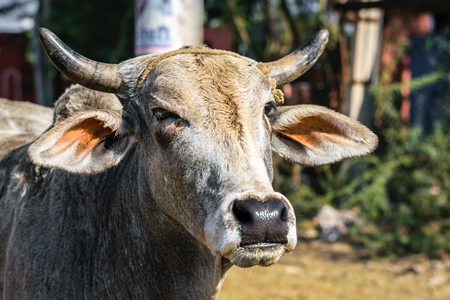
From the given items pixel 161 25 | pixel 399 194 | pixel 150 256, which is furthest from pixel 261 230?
pixel 399 194

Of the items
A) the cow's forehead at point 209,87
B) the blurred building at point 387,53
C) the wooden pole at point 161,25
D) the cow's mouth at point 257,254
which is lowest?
the blurred building at point 387,53

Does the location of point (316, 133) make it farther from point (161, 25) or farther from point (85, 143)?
point (161, 25)

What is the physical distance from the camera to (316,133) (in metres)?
4.00

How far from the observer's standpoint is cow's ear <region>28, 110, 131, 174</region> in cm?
345

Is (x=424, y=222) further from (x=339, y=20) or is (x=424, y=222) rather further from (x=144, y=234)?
(x=144, y=234)

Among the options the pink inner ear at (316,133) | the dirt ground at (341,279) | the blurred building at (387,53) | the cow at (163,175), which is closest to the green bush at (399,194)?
the dirt ground at (341,279)

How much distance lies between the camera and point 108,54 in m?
12.9

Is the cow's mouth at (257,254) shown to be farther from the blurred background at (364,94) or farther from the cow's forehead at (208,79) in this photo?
the blurred background at (364,94)

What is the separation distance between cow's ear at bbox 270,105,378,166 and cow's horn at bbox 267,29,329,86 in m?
0.18

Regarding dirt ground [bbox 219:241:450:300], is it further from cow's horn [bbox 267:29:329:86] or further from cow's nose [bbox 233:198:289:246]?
cow's nose [bbox 233:198:289:246]

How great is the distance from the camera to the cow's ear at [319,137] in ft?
12.7

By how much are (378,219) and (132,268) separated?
5974 mm

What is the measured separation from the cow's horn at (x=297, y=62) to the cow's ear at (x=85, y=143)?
877mm

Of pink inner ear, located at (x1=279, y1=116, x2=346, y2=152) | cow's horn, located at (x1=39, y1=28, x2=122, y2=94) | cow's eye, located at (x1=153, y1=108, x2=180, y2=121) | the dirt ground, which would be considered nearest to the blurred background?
the dirt ground
